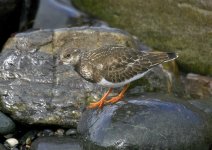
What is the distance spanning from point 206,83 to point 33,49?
2.59 meters

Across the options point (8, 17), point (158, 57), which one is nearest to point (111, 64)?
point (158, 57)

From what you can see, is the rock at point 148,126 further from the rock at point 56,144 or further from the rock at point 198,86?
the rock at point 198,86

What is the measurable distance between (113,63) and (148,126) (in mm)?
845

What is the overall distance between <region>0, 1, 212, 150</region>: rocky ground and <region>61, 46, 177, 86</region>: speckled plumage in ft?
1.11

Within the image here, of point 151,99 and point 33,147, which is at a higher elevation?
point 151,99

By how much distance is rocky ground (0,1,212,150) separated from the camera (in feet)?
20.3

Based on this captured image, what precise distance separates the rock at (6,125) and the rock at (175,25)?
287cm

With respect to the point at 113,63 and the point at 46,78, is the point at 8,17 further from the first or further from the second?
the point at 113,63

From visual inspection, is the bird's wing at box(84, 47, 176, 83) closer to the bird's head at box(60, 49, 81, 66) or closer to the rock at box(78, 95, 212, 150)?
the bird's head at box(60, 49, 81, 66)

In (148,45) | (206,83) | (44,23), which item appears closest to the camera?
(206,83)

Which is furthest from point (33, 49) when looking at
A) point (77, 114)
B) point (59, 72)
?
point (77, 114)

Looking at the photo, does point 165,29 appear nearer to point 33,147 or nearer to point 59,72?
point 59,72

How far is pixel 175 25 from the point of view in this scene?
8.85 m

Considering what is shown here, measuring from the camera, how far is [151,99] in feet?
21.5
